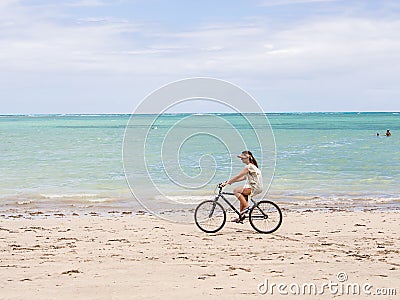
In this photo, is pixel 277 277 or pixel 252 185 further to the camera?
pixel 252 185

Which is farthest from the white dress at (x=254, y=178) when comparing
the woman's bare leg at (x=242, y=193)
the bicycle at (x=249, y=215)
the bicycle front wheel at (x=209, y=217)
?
the bicycle front wheel at (x=209, y=217)

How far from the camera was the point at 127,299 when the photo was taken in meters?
6.69

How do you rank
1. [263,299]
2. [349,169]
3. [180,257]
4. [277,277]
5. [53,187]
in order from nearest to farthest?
[263,299]
[277,277]
[180,257]
[53,187]
[349,169]

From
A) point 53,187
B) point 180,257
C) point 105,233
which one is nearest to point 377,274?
point 180,257

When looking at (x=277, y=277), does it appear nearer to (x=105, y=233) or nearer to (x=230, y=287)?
(x=230, y=287)

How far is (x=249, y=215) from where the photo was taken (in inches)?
425

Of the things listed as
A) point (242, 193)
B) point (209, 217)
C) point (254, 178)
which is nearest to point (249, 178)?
point (254, 178)

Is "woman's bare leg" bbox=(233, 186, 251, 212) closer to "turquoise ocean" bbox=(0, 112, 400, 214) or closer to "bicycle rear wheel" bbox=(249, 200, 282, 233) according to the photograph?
"bicycle rear wheel" bbox=(249, 200, 282, 233)

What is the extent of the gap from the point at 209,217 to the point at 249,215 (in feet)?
2.56

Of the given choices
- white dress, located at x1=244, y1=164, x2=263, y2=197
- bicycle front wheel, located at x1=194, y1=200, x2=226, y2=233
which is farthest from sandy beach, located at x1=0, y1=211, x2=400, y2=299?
white dress, located at x1=244, y1=164, x2=263, y2=197

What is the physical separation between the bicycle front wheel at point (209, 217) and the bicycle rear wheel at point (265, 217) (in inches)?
22.9

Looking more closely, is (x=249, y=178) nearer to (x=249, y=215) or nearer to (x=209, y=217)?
(x=249, y=215)

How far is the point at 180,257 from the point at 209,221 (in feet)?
7.31

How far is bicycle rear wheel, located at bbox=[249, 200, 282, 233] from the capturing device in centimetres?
1077
